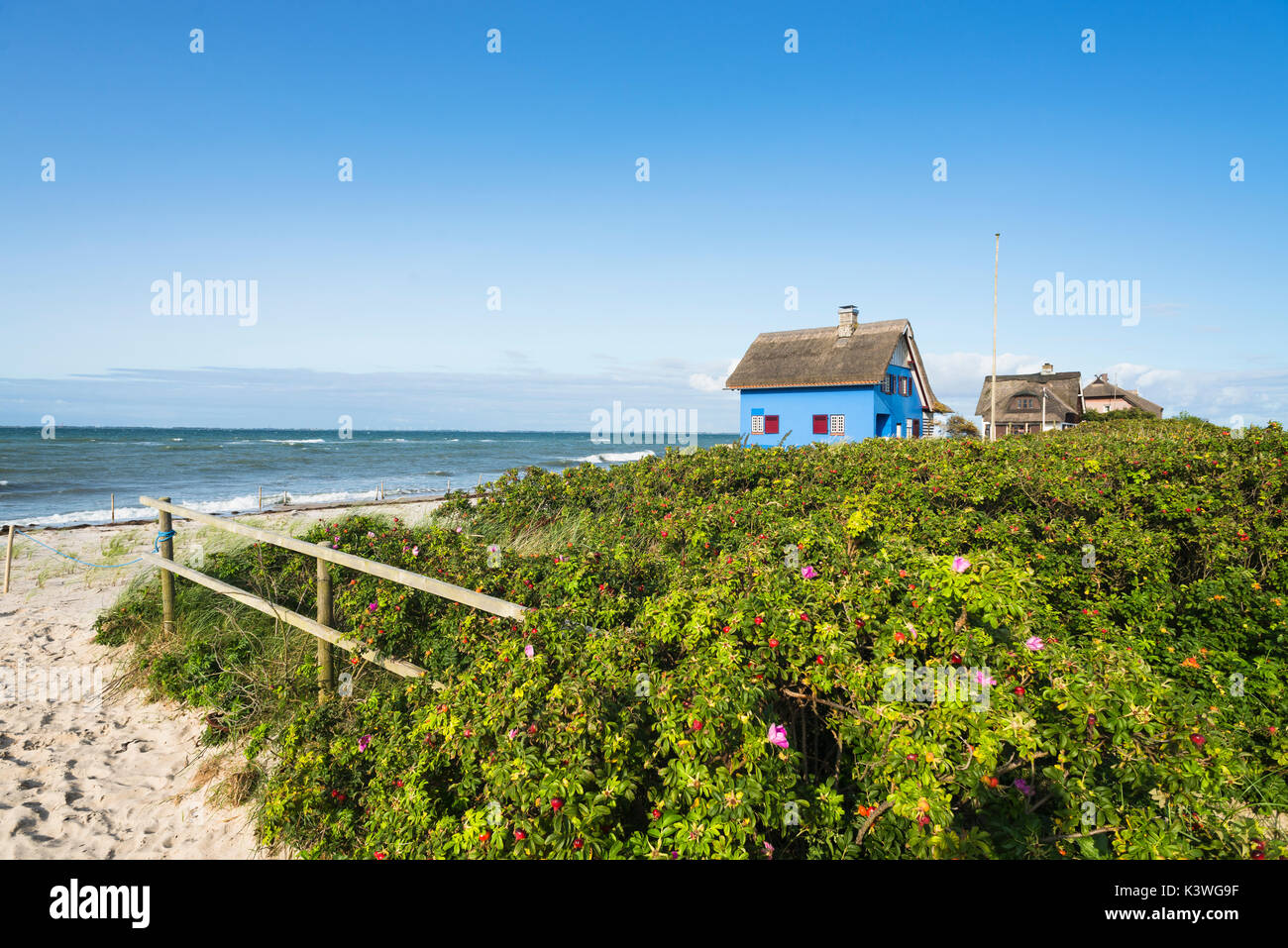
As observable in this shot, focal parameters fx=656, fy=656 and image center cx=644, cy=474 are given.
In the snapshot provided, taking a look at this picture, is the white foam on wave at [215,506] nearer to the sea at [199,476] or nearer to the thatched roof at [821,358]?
the sea at [199,476]

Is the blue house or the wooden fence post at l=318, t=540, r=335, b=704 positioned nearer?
the wooden fence post at l=318, t=540, r=335, b=704

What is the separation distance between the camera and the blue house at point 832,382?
27797 mm

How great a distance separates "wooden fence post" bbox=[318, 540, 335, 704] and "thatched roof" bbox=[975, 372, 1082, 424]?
50.7 m

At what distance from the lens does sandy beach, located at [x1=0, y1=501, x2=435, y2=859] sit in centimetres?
407

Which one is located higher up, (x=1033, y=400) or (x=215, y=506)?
(x=1033, y=400)

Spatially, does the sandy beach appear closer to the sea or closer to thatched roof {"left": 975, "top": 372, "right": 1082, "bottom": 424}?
the sea

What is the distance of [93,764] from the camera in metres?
4.94

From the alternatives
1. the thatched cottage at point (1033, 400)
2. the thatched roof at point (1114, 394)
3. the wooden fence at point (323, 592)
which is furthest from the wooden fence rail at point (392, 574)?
the thatched roof at point (1114, 394)

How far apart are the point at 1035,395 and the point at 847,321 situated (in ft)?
94.3

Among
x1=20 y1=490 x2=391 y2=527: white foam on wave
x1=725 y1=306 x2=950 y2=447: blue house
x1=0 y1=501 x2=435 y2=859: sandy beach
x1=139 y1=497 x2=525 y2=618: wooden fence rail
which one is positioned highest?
x1=725 y1=306 x2=950 y2=447: blue house

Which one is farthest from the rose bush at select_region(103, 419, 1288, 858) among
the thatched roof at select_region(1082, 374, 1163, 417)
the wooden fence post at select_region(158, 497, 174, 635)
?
the thatched roof at select_region(1082, 374, 1163, 417)

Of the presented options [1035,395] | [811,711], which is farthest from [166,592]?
[1035,395]

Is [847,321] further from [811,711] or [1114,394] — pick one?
[1114,394]

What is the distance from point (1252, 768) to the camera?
3852mm
